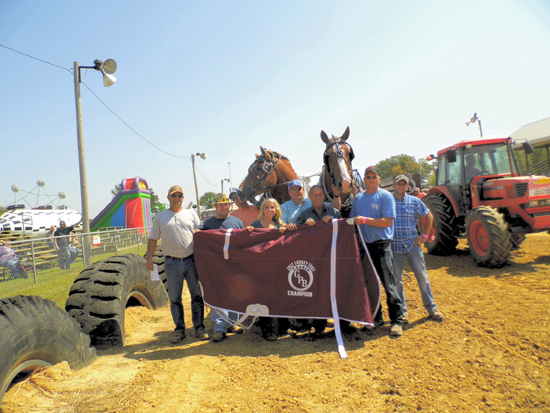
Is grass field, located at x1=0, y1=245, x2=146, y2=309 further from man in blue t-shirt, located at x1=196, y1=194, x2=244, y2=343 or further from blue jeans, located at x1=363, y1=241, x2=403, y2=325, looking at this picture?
blue jeans, located at x1=363, y1=241, x2=403, y2=325

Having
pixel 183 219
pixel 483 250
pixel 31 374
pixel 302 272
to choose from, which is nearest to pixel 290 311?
pixel 302 272

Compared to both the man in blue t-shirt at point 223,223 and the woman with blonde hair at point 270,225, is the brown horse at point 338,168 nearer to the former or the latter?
the woman with blonde hair at point 270,225

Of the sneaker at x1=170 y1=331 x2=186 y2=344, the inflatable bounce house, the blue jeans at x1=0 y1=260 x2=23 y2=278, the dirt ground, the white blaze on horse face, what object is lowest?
the dirt ground

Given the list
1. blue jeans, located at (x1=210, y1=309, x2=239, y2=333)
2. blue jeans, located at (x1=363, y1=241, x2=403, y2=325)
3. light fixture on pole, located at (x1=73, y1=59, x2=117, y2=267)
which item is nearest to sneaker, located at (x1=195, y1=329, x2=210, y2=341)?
blue jeans, located at (x1=210, y1=309, x2=239, y2=333)

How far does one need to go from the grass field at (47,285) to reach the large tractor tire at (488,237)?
24.8 feet

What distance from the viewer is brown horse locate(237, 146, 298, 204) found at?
5785 mm

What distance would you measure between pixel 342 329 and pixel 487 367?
1.45 meters

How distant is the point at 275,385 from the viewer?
2.72 m

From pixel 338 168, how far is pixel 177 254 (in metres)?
2.47

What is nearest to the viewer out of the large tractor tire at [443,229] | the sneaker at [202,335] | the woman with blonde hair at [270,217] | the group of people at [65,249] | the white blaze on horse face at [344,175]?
the sneaker at [202,335]

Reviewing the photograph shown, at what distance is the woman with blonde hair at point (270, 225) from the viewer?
12.5 ft

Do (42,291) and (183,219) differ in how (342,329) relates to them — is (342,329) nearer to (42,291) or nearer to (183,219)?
(183,219)

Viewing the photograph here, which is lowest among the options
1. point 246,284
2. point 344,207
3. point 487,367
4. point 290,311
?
point 487,367

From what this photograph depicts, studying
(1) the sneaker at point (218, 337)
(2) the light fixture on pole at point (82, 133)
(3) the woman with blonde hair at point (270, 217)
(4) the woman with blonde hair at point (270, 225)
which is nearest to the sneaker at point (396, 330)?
(4) the woman with blonde hair at point (270, 225)
